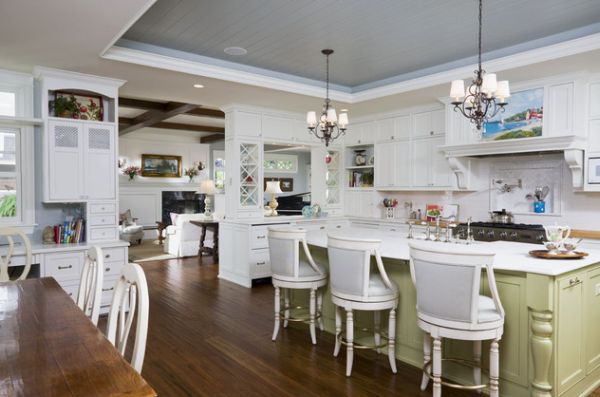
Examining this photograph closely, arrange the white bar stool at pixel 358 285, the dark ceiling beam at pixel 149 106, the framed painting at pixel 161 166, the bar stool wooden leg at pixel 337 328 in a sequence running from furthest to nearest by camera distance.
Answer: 1. the framed painting at pixel 161 166
2. the dark ceiling beam at pixel 149 106
3. the bar stool wooden leg at pixel 337 328
4. the white bar stool at pixel 358 285

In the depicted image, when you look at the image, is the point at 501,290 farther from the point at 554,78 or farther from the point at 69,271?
the point at 69,271

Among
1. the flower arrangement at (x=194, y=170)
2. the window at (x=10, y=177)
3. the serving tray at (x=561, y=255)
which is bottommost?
the serving tray at (x=561, y=255)

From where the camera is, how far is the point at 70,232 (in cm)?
466

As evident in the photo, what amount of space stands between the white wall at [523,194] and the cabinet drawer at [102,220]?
4232 mm

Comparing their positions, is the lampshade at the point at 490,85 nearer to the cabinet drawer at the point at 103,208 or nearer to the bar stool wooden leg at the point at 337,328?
the bar stool wooden leg at the point at 337,328

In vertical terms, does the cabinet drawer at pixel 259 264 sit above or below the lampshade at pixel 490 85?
below

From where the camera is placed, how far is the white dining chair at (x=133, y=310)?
1.55 meters

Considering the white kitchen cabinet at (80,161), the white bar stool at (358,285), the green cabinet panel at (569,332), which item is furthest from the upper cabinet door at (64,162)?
the green cabinet panel at (569,332)

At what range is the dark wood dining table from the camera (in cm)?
122

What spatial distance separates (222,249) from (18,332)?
460cm

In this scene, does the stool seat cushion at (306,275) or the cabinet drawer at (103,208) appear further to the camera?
the cabinet drawer at (103,208)

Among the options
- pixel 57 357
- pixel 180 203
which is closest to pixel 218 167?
pixel 180 203

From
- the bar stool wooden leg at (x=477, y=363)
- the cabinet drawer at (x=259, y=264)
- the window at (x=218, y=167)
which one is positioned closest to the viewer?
the bar stool wooden leg at (x=477, y=363)

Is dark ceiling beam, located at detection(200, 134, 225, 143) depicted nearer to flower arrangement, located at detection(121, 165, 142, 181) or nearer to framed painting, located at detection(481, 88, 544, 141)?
flower arrangement, located at detection(121, 165, 142, 181)
